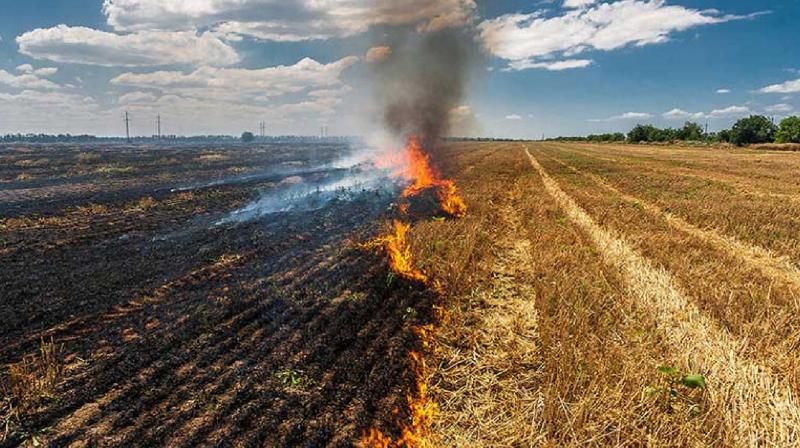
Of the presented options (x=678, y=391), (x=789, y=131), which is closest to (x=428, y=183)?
(x=678, y=391)

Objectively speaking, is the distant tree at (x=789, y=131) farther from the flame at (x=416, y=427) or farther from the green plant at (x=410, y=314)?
the flame at (x=416, y=427)

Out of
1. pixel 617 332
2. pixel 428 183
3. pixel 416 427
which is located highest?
pixel 428 183

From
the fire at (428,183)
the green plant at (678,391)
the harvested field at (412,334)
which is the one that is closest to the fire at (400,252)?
the harvested field at (412,334)

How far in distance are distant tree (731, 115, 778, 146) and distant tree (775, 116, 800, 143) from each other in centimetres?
220

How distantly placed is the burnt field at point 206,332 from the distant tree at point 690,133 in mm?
128202

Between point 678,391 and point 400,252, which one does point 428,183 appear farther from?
point 678,391

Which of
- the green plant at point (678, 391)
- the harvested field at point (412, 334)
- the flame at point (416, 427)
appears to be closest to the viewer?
the flame at point (416, 427)

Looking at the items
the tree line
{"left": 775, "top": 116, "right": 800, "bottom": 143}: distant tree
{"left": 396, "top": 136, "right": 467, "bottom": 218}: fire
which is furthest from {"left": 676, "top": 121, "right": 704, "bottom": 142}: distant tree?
{"left": 396, "top": 136, "right": 467, "bottom": 218}: fire

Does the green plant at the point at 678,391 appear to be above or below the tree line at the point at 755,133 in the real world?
below

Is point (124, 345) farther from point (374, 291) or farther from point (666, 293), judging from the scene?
point (666, 293)

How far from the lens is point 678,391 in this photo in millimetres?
4992

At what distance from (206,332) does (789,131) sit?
102 metres

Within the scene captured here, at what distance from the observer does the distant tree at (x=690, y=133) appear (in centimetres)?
11250

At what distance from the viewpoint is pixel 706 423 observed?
442 cm
